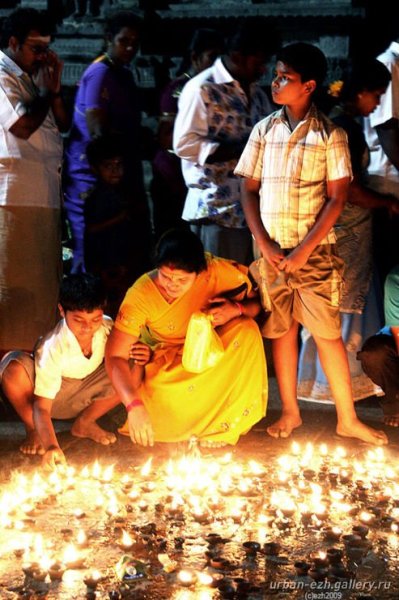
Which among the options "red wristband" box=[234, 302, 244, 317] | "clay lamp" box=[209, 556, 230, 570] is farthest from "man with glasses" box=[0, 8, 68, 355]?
"clay lamp" box=[209, 556, 230, 570]

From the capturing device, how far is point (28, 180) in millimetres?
6820

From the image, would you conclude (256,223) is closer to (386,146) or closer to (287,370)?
(287,370)

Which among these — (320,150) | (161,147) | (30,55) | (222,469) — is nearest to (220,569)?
(222,469)

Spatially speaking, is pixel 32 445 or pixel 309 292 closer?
pixel 32 445

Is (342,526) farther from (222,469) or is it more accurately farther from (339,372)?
(339,372)

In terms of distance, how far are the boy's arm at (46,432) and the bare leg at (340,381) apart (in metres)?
1.74

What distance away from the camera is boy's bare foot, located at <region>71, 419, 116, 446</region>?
244 inches

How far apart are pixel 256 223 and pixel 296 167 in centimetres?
44

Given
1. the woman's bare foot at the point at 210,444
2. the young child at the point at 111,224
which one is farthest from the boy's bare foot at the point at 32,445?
the young child at the point at 111,224

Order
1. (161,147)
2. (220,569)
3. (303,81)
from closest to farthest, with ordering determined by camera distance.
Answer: (220,569) → (303,81) → (161,147)

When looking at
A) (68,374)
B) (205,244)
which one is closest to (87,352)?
(68,374)

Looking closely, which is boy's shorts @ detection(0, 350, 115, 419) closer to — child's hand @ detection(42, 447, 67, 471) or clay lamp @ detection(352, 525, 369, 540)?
child's hand @ detection(42, 447, 67, 471)

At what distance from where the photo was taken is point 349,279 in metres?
6.82

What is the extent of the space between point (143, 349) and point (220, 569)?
2118 mm
